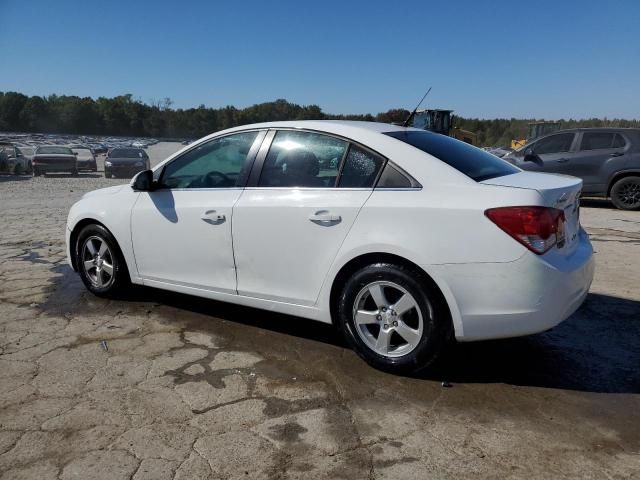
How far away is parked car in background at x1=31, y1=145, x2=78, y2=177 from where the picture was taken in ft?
74.6

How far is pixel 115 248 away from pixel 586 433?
3865 millimetres

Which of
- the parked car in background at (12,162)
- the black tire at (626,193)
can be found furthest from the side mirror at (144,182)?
the parked car in background at (12,162)

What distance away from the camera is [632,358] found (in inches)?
144

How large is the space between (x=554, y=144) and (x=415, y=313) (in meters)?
10.2

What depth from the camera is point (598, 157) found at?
446 inches

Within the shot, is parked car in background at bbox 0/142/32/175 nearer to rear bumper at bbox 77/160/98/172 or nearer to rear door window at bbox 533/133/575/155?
rear bumper at bbox 77/160/98/172

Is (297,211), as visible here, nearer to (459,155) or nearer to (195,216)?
(195,216)

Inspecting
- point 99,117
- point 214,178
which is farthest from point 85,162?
point 99,117

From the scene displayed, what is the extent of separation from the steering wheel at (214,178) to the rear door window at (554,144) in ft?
32.6

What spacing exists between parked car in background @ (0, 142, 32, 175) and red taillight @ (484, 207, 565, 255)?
25.0 m

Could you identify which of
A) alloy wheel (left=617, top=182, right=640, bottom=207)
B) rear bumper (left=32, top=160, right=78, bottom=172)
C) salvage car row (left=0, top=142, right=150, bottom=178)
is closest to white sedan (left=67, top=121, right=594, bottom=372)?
alloy wheel (left=617, top=182, right=640, bottom=207)

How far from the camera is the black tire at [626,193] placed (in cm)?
1111

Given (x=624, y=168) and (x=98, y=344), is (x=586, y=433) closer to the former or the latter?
(x=98, y=344)

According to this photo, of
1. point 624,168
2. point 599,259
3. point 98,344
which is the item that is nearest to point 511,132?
point 624,168
